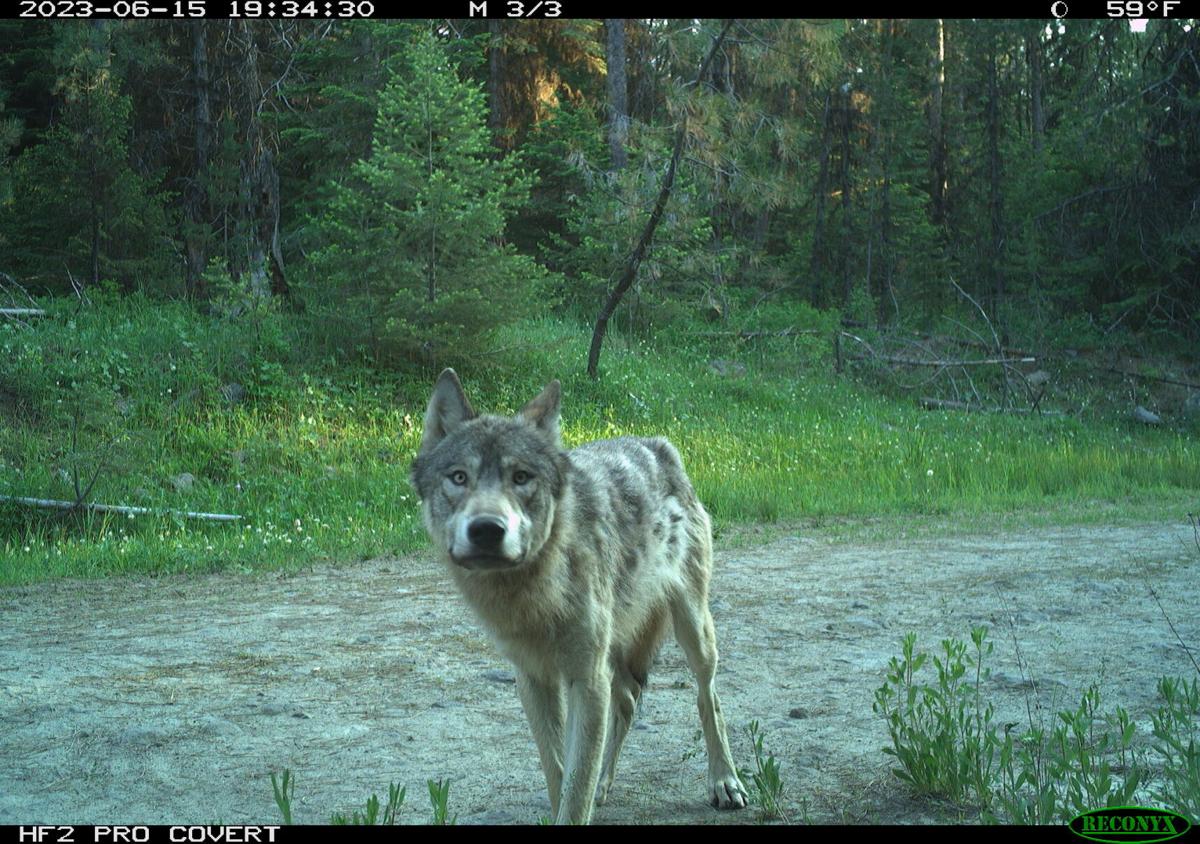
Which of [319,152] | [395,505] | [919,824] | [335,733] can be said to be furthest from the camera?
[319,152]

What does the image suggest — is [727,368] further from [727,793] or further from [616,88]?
[727,793]

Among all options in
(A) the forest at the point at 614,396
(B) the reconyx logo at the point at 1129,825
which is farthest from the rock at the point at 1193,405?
(B) the reconyx logo at the point at 1129,825

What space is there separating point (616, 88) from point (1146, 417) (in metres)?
13.5

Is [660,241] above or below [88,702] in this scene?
above

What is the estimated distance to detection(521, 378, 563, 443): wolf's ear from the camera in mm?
4973

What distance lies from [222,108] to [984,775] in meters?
21.6

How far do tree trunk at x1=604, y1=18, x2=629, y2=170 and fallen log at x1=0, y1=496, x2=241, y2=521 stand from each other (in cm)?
1559

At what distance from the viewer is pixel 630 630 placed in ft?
16.9

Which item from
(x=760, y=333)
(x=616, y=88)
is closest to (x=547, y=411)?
(x=760, y=333)

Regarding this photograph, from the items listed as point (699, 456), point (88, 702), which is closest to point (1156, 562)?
point (699, 456)

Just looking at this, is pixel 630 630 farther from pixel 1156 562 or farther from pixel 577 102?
pixel 577 102

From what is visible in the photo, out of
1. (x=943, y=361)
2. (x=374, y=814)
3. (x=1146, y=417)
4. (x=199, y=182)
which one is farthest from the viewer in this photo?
(x=943, y=361)

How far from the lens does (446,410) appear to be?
496 centimetres

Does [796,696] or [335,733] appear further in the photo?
[796,696]
